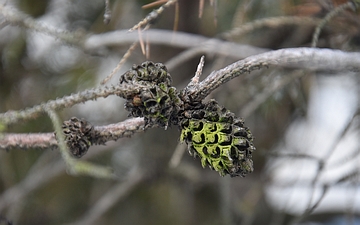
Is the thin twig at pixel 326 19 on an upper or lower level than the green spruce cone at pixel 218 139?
upper

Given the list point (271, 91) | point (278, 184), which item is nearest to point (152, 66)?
point (271, 91)

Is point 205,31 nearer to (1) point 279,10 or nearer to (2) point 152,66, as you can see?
(1) point 279,10

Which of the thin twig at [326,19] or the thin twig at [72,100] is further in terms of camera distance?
the thin twig at [326,19]

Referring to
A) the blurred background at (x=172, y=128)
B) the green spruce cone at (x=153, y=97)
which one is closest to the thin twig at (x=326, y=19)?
the blurred background at (x=172, y=128)

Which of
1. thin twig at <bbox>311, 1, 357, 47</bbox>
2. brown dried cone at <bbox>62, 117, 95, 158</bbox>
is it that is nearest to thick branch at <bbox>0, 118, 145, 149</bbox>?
brown dried cone at <bbox>62, 117, 95, 158</bbox>

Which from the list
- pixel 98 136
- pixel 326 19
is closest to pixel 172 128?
pixel 326 19

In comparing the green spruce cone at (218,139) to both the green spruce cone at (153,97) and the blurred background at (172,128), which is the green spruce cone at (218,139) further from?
the blurred background at (172,128)
